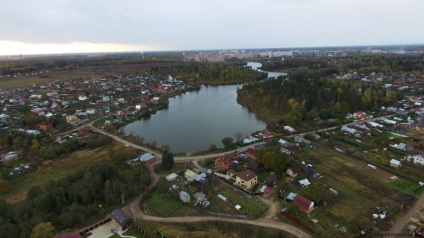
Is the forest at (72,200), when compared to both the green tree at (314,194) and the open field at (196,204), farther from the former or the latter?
the green tree at (314,194)

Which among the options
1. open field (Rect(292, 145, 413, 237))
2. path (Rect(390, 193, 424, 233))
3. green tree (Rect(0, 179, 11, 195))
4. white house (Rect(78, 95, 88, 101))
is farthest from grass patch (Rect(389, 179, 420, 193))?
white house (Rect(78, 95, 88, 101))

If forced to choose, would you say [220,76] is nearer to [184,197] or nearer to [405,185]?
[405,185]

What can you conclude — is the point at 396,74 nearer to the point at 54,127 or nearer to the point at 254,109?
the point at 254,109

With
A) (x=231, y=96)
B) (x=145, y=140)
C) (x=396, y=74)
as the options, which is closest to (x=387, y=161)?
(x=145, y=140)

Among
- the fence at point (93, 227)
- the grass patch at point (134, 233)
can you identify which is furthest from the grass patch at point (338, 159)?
the fence at point (93, 227)

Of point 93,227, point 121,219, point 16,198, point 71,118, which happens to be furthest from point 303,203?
point 71,118

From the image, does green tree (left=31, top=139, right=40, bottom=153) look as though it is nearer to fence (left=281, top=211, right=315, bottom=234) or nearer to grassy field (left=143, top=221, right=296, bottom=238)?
→ grassy field (left=143, top=221, right=296, bottom=238)
